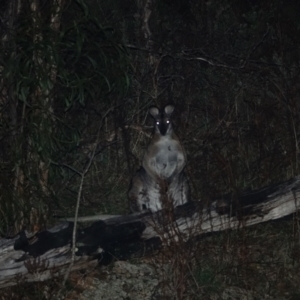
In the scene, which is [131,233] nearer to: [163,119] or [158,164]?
[158,164]

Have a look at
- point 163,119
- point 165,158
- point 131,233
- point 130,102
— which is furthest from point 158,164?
point 130,102

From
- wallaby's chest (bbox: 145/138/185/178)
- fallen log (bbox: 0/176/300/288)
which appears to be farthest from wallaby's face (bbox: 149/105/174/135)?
fallen log (bbox: 0/176/300/288)

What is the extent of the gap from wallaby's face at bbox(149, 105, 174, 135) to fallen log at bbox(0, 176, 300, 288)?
5.08ft

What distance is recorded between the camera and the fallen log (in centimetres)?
625

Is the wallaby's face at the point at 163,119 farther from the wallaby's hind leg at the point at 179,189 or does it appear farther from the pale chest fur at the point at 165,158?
the wallaby's hind leg at the point at 179,189

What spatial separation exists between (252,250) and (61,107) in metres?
2.28

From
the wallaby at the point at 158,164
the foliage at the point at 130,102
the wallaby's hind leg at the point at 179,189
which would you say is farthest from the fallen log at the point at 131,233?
the wallaby at the point at 158,164

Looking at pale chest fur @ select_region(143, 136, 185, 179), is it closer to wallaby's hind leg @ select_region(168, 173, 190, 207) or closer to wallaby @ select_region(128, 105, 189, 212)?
wallaby @ select_region(128, 105, 189, 212)

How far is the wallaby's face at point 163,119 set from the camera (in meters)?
8.26

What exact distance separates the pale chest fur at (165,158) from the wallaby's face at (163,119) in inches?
3.5

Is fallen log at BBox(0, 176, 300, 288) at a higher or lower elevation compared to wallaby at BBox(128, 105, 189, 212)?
lower

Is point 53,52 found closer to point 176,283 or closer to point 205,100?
point 176,283

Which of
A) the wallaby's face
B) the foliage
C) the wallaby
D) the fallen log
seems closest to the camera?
the fallen log

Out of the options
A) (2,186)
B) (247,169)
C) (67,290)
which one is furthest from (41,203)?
(247,169)
